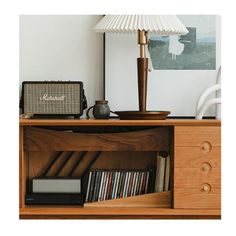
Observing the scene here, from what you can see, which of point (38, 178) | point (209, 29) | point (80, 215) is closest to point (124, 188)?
point (80, 215)

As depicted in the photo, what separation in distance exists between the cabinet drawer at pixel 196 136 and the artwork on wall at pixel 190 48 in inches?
16.8

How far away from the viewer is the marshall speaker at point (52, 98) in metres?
2.14

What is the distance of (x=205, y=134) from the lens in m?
1.95

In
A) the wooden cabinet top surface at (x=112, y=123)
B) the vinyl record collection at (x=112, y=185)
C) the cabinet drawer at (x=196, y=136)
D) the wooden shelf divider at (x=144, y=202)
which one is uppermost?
the wooden cabinet top surface at (x=112, y=123)

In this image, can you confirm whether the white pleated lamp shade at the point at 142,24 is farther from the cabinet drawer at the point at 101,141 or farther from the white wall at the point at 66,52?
the cabinet drawer at the point at 101,141

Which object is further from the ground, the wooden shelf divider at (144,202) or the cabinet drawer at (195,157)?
the cabinet drawer at (195,157)

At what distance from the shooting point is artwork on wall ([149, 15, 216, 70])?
2248 millimetres

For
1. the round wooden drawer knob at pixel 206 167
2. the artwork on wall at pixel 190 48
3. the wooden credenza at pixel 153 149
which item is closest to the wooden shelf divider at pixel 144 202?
the wooden credenza at pixel 153 149

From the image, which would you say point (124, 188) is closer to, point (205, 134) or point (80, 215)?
point (80, 215)

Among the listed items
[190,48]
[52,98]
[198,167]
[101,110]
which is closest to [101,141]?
[101,110]

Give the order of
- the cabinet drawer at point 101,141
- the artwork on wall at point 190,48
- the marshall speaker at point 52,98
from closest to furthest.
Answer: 1. the cabinet drawer at point 101,141
2. the marshall speaker at point 52,98
3. the artwork on wall at point 190,48

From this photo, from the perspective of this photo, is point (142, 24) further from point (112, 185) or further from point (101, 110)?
point (112, 185)

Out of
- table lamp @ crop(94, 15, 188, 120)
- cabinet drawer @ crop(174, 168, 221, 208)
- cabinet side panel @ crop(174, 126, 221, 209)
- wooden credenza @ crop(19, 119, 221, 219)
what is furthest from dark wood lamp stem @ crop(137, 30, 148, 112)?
cabinet drawer @ crop(174, 168, 221, 208)

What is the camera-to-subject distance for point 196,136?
195 cm
